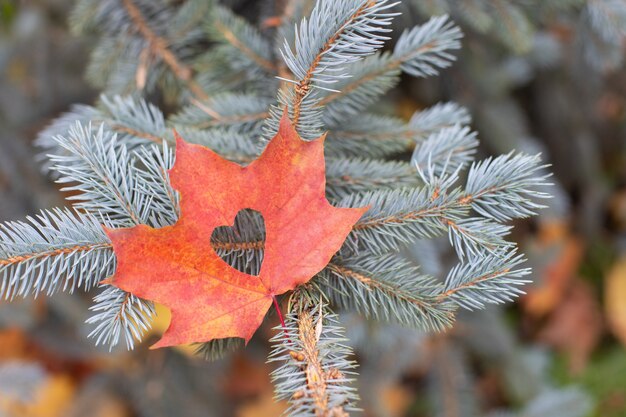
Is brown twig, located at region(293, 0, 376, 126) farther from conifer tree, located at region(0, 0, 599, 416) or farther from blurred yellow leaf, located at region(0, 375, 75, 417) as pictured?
blurred yellow leaf, located at region(0, 375, 75, 417)

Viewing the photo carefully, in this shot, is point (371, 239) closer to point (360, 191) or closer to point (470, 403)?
point (360, 191)

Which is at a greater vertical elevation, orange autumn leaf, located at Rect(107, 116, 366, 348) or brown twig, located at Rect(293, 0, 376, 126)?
brown twig, located at Rect(293, 0, 376, 126)

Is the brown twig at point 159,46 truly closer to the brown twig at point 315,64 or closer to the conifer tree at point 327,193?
the conifer tree at point 327,193

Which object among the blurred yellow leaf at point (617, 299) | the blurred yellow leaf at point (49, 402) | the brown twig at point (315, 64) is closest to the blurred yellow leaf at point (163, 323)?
the blurred yellow leaf at point (49, 402)

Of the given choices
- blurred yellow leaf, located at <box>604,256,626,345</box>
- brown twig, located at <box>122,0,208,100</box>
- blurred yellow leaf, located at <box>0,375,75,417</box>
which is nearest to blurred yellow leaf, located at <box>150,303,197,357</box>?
blurred yellow leaf, located at <box>0,375,75,417</box>

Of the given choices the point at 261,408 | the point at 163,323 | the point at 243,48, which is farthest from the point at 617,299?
the point at 243,48

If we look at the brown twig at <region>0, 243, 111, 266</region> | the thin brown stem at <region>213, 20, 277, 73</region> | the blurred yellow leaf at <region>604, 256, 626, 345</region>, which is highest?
the thin brown stem at <region>213, 20, 277, 73</region>

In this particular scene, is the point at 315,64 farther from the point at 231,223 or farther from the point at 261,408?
the point at 261,408
